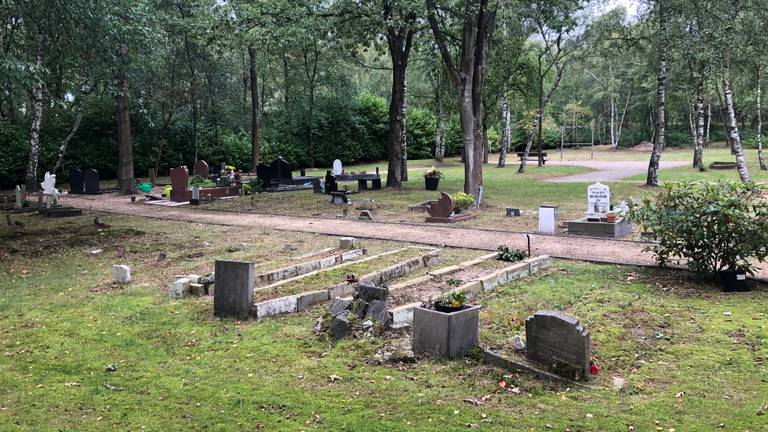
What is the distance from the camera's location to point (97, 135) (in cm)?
3102

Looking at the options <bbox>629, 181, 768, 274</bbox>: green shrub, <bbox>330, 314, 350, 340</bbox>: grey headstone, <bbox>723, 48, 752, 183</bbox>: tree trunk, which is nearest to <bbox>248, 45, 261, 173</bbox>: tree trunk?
<bbox>723, 48, 752, 183</bbox>: tree trunk

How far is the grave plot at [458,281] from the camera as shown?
7309 mm

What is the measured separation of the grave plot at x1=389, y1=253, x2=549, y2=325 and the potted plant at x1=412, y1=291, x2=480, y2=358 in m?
0.74

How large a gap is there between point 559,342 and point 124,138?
21.7m

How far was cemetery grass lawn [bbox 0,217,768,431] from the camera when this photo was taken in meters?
4.64

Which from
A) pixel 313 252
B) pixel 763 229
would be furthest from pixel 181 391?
pixel 763 229

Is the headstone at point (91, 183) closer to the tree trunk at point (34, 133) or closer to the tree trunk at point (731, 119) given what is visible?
the tree trunk at point (34, 133)

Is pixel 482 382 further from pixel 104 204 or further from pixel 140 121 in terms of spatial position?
pixel 140 121

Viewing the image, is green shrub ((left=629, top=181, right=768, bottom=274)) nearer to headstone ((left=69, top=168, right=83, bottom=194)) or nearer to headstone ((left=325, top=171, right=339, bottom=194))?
headstone ((left=325, top=171, right=339, bottom=194))

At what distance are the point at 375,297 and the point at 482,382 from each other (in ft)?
6.56

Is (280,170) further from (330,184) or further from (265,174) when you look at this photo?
(330,184)

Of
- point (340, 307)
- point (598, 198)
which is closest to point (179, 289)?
point (340, 307)

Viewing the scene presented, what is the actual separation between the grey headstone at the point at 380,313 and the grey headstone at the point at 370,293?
0.10m

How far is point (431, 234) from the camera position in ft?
44.3
